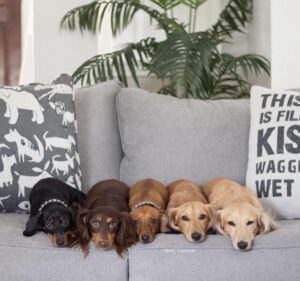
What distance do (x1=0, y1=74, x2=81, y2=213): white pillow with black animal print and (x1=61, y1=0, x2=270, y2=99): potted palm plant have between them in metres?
0.79

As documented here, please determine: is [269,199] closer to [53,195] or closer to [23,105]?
[53,195]

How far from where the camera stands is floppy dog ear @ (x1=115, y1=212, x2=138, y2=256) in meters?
1.58

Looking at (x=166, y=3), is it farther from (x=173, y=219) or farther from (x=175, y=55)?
(x=173, y=219)

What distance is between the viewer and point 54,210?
1697mm

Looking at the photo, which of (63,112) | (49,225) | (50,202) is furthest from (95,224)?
(63,112)

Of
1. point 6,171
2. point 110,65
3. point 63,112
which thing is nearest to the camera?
point 6,171

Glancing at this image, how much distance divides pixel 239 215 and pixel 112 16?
1.68m

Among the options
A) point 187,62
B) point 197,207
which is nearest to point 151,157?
point 197,207

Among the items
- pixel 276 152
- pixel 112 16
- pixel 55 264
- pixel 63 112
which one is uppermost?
pixel 112 16

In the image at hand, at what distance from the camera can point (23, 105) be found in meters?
2.02

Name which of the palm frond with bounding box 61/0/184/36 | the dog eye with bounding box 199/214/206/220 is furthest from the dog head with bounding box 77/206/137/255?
the palm frond with bounding box 61/0/184/36

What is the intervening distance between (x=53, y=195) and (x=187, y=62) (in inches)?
45.6

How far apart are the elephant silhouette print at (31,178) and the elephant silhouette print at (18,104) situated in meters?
0.18

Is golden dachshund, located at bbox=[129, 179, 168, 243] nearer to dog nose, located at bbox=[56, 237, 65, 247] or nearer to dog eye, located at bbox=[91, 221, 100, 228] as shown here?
dog eye, located at bbox=[91, 221, 100, 228]
